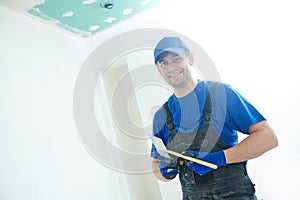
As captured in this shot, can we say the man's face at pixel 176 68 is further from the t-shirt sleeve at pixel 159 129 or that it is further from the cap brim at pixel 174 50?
the t-shirt sleeve at pixel 159 129

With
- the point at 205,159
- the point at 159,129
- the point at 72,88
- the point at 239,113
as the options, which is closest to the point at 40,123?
the point at 72,88

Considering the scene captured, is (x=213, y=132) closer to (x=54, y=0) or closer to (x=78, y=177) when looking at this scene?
(x=78, y=177)

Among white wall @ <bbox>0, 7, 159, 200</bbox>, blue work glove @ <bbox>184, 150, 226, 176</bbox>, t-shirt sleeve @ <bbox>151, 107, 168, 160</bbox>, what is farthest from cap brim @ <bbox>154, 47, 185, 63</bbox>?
white wall @ <bbox>0, 7, 159, 200</bbox>

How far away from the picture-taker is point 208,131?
1042 millimetres

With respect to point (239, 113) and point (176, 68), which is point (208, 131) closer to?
point (239, 113)

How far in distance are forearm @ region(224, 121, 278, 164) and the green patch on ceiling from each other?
1.25 meters

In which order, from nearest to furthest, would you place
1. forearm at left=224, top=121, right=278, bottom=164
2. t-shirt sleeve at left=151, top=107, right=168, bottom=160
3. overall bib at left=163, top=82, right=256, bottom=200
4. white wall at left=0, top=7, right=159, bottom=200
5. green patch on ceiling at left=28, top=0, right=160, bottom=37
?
1. forearm at left=224, top=121, right=278, bottom=164
2. overall bib at left=163, top=82, right=256, bottom=200
3. t-shirt sleeve at left=151, top=107, right=168, bottom=160
4. white wall at left=0, top=7, right=159, bottom=200
5. green patch on ceiling at left=28, top=0, right=160, bottom=37

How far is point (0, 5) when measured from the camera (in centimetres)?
148

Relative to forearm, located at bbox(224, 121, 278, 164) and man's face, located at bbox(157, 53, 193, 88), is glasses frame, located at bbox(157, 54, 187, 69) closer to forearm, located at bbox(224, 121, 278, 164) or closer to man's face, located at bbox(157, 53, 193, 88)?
man's face, located at bbox(157, 53, 193, 88)

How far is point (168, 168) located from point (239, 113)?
44cm

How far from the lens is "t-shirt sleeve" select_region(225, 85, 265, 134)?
3.18 feet

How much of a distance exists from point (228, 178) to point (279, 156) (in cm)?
71

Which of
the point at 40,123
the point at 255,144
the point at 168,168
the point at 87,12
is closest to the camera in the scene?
the point at 255,144

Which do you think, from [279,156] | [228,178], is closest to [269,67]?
[279,156]
